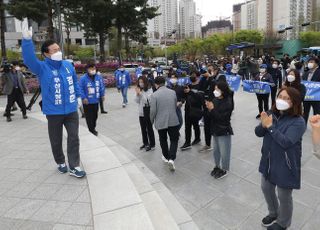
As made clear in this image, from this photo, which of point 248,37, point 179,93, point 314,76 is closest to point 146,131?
point 179,93

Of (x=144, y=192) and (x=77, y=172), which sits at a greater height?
(x=77, y=172)

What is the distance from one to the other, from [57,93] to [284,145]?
2.94 metres

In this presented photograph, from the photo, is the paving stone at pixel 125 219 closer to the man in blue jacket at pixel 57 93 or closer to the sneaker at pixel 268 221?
the man in blue jacket at pixel 57 93

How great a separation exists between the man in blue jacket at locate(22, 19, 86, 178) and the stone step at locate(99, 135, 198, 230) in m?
0.92

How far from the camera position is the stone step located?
11.8 ft

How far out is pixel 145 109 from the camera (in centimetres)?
631

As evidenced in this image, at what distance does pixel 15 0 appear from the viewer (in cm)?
2069

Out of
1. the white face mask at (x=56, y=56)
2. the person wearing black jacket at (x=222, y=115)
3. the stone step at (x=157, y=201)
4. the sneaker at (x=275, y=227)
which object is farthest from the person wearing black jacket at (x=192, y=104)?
the sneaker at (x=275, y=227)

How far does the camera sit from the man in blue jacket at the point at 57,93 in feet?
13.3

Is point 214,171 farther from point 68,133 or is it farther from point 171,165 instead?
point 68,133

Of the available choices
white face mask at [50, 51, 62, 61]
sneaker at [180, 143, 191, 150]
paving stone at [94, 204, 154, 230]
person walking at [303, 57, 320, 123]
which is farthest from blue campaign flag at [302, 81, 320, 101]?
white face mask at [50, 51, 62, 61]

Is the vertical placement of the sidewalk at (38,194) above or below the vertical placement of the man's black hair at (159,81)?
below

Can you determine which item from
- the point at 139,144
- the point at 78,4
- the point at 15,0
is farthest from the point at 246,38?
the point at 139,144

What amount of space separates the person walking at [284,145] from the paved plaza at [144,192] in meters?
0.69
